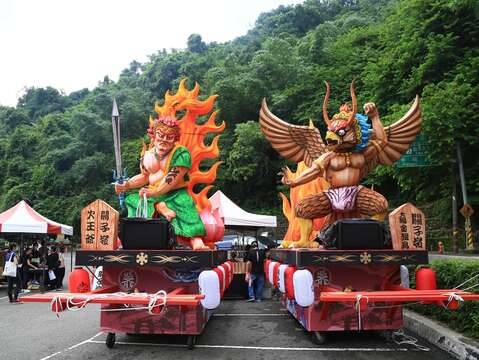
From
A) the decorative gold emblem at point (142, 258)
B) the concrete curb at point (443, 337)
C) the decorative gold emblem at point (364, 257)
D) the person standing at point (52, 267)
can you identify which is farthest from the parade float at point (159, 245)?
the person standing at point (52, 267)

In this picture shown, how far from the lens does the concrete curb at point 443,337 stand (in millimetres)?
4861

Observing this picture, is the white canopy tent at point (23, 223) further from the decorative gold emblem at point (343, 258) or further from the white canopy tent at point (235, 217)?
the decorative gold emblem at point (343, 258)

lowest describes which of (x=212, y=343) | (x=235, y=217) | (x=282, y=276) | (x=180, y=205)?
(x=212, y=343)

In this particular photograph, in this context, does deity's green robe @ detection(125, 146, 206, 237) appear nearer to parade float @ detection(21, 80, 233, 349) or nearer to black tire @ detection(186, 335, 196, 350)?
parade float @ detection(21, 80, 233, 349)

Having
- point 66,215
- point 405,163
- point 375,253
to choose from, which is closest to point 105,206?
point 375,253

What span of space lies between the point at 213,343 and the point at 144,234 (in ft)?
6.01

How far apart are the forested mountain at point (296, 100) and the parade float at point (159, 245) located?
11.3 m

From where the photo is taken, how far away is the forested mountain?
17.1m

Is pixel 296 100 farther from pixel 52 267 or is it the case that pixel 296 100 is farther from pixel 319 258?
pixel 319 258

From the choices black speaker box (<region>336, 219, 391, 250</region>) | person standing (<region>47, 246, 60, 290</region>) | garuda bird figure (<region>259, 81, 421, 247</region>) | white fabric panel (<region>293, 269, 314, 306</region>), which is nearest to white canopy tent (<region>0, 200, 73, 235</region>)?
person standing (<region>47, 246, 60, 290</region>)

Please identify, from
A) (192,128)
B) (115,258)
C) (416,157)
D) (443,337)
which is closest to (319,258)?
(443,337)

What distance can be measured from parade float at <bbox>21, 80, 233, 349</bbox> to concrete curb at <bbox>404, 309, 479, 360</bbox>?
2.88 metres

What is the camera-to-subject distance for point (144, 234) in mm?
5934

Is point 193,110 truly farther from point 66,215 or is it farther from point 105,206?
point 66,215
